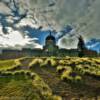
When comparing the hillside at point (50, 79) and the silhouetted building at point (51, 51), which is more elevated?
the silhouetted building at point (51, 51)

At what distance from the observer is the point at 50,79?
10131 cm

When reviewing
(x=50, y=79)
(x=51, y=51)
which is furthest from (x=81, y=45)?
(x=50, y=79)

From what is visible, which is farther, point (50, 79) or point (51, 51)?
point (51, 51)

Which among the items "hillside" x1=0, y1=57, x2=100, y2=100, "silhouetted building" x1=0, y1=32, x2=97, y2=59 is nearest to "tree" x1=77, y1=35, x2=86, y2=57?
"silhouetted building" x1=0, y1=32, x2=97, y2=59

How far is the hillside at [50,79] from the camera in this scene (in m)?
91.9

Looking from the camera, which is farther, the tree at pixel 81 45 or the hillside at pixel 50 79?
the tree at pixel 81 45

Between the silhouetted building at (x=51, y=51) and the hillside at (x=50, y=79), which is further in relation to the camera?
the silhouetted building at (x=51, y=51)

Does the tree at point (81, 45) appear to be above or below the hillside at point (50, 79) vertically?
above

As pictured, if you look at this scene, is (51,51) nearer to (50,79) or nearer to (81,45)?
(81,45)

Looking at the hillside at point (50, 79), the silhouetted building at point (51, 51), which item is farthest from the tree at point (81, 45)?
the hillside at point (50, 79)

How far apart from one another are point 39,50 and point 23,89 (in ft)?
233

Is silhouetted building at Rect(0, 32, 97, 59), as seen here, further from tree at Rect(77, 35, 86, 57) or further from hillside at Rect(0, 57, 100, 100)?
Answer: hillside at Rect(0, 57, 100, 100)

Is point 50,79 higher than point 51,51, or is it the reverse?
point 51,51

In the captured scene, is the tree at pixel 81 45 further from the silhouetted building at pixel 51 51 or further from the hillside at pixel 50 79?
the hillside at pixel 50 79
